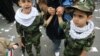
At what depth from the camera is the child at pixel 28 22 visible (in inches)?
169

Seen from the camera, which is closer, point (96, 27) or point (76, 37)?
point (76, 37)

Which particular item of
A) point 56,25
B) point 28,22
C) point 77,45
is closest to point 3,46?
point 77,45

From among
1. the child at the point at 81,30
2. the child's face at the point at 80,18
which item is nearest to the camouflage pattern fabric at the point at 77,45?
the child at the point at 81,30

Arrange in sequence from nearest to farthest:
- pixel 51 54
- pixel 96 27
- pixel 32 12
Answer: pixel 32 12 → pixel 51 54 → pixel 96 27

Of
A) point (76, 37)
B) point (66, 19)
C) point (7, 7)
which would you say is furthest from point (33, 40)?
point (7, 7)

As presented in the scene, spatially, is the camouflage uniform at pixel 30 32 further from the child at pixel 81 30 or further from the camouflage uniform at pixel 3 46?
the camouflage uniform at pixel 3 46

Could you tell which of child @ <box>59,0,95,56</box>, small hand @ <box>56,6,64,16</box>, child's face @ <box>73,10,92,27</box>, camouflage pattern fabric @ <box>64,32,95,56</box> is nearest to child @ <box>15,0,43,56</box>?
small hand @ <box>56,6,64,16</box>

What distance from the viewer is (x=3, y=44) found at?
11.3ft

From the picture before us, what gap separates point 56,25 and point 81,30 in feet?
3.47

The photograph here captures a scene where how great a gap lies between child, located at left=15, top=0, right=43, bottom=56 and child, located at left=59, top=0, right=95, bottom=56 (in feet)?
1.90

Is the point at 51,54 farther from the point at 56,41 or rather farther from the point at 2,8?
the point at 2,8

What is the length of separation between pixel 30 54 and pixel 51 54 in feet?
2.12

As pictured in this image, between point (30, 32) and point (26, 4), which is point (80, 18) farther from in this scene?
point (30, 32)

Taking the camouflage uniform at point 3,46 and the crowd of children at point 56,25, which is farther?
the crowd of children at point 56,25
